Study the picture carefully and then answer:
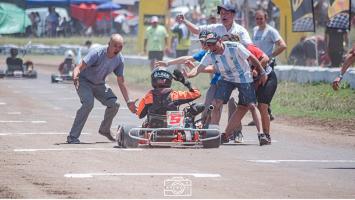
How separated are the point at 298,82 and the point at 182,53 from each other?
10.7 metres

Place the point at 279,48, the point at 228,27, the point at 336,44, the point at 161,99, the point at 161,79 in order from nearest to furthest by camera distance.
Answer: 1. the point at 161,99
2. the point at 161,79
3. the point at 228,27
4. the point at 279,48
5. the point at 336,44

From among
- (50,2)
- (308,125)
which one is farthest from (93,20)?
(308,125)

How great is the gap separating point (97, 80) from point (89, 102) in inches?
14.1

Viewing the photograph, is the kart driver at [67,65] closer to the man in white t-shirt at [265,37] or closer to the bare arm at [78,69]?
the man in white t-shirt at [265,37]

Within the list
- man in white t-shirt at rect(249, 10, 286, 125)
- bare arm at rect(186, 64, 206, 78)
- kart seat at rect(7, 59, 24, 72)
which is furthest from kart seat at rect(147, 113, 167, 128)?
kart seat at rect(7, 59, 24, 72)

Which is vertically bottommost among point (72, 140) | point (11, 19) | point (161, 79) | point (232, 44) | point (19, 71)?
point (19, 71)

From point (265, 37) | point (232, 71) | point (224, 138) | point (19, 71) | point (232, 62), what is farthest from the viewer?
point (19, 71)

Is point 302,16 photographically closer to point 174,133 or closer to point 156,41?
point 156,41

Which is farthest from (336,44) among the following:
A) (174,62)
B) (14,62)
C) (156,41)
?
(174,62)

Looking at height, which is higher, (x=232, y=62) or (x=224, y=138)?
(x=232, y=62)

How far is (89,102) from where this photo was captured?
1738cm

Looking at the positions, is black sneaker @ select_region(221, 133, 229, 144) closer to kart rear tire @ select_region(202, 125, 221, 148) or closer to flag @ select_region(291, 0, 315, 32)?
kart rear tire @ select_region(202, 125, 221, 148)

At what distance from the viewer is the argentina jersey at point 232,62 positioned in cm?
1631

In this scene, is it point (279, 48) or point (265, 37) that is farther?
point (265, 37)
